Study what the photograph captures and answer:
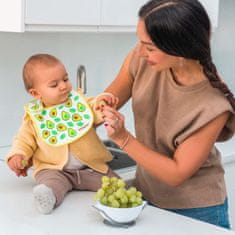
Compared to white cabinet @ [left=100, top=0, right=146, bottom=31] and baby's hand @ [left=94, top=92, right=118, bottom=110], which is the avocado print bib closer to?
baby's hand @ [left=94, top=92, right=118, bottom=110]

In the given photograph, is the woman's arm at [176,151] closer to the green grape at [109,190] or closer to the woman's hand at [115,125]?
the woman's hand at [115,125]

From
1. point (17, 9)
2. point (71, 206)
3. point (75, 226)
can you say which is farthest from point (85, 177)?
point (17, 9)

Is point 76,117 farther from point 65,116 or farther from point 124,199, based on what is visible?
point 124,199

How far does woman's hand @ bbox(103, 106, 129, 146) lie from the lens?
163 cm

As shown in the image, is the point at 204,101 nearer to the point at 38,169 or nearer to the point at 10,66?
the point at 38,169

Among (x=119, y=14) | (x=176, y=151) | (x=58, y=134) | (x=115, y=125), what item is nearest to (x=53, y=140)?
(x=58, y=134)

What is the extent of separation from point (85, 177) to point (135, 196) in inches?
11.1

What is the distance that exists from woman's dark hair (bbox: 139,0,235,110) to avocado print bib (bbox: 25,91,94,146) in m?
0.34

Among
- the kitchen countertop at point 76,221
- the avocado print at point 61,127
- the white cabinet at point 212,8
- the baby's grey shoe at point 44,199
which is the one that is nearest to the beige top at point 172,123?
the kitchen countertop at point 76,221

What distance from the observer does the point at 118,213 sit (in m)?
1.56

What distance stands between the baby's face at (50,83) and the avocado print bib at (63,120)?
4cm

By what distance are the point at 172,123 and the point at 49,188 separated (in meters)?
0.37

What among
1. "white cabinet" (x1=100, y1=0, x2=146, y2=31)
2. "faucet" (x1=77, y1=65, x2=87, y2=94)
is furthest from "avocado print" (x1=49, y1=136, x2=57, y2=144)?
"faucet" (x1=77, y1=65, x2=87, y2=94)

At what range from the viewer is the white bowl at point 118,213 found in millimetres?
1559
